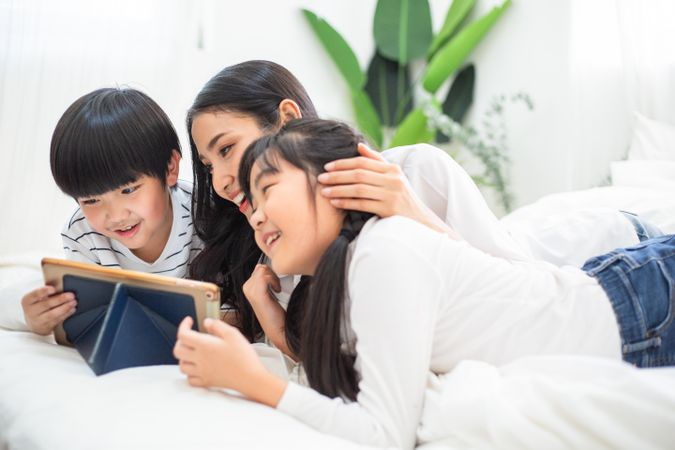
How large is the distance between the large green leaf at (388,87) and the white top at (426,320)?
2.27 m

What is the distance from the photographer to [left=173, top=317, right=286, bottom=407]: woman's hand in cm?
80

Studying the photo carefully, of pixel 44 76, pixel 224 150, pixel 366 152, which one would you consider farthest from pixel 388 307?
pixel 44 76

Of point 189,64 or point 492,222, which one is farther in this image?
point 189,64

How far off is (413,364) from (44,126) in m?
1.56

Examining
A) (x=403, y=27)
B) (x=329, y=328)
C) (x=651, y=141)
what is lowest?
(x=329, y=328)

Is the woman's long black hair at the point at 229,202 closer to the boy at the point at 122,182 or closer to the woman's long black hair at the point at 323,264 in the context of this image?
the boy at the point at 122,182

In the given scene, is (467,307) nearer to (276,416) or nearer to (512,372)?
(512,372)

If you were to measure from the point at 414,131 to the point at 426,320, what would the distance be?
224 cm

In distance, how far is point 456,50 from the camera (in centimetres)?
285

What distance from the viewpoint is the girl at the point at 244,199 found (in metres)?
1.13

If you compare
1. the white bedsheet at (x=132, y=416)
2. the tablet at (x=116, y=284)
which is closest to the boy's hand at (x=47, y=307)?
the tablet at (x=116, y=284)

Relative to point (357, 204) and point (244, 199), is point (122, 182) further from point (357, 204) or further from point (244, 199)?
point (357, 204)

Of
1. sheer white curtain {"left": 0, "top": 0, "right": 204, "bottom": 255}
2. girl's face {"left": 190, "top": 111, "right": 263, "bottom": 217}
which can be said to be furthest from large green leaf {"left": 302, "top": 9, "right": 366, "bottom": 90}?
girl's face {"left": 190, "top": 111, "right": 263, "bottom": 217}

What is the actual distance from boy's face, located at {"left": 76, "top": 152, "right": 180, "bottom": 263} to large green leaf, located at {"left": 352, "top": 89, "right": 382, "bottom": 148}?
1849mm
